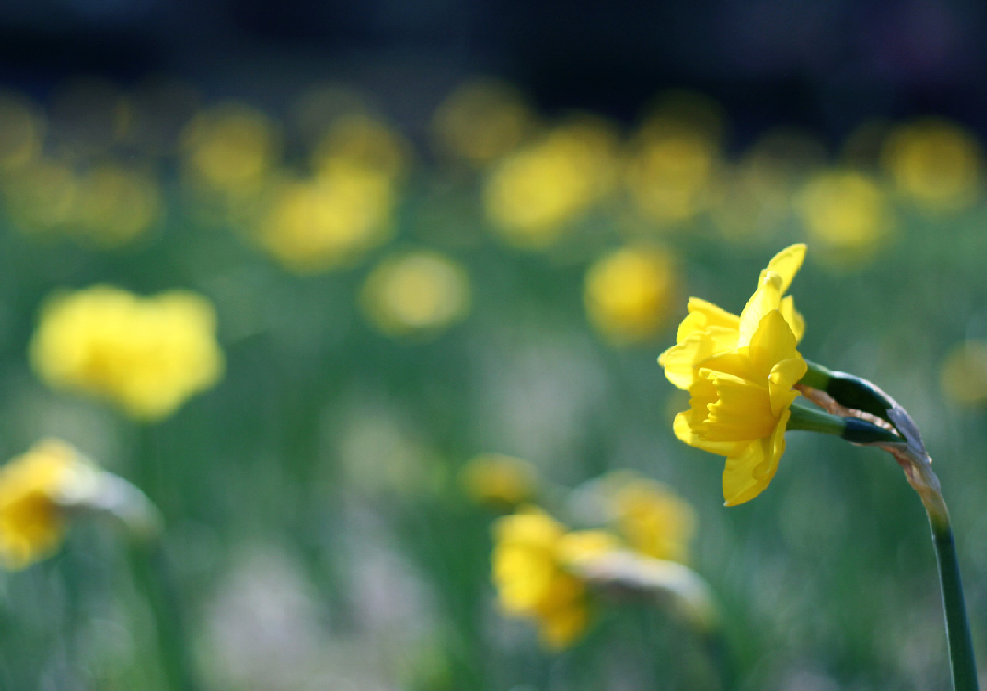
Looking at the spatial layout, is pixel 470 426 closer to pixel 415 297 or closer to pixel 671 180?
pixel 415 297

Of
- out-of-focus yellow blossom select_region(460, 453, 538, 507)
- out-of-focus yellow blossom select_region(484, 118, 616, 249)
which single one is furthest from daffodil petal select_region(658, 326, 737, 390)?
out-of-focus yellow blossom select_region(484, 118, 616, 249)

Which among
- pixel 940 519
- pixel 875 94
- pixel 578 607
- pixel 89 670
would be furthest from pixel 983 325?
pixel 875 94

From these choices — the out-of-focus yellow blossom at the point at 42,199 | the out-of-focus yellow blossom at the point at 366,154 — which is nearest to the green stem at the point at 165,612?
the out-of-focus yellow blossom at the point at 42,199

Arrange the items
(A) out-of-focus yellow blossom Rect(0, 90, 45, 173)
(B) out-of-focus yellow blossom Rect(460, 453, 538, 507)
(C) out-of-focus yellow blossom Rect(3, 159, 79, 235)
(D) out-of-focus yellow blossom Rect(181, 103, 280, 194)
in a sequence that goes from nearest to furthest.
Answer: (B) out-of-focus yellow blossom Rect(460, 453, 538, 507)
(C) out-of-focus yellow blossom Rect(3, 159, 79, 235)
(D) out-of-focus yellow blossom Rect(181, 103, 280, 194)
(A) out-of-focus yellow blossom Rect(0, 90, 45, 173)

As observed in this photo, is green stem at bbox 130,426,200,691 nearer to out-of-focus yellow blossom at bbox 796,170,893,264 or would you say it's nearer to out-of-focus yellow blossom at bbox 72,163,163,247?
out-of-focus yellow blossom at bbox 796,170,893,264

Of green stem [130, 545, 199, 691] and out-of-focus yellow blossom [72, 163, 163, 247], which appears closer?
green stem [130, 545, 199, 691]

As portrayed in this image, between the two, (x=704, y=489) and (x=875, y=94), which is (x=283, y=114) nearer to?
(x=875, y=94)

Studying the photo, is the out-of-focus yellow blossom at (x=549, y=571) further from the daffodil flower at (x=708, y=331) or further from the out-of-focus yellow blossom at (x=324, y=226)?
the out-of-focus yellow blossom at (x=324, y=226)
